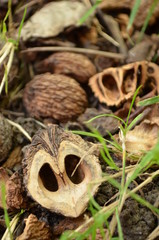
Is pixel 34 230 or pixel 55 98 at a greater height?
pixel 55 98

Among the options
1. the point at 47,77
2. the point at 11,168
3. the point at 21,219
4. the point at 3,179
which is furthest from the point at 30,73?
the point at 21,219

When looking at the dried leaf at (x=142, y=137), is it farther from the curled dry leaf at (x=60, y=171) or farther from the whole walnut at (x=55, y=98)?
the whole walnut at (x=55, y=98)

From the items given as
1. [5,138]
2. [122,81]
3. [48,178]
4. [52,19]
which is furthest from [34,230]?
[52,19]

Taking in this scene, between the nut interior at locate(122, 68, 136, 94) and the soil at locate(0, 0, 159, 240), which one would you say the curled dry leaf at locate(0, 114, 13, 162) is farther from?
the nut interior at locate(122, 68, 136, 94)

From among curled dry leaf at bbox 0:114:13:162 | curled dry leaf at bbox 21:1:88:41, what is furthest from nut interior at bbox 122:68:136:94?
curled dry leaf at bbox 0:114:13:162

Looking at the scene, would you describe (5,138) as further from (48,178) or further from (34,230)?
(34,230)

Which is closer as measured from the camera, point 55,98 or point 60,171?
point 60,171

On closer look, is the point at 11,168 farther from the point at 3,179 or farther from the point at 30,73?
the point at 30,73
